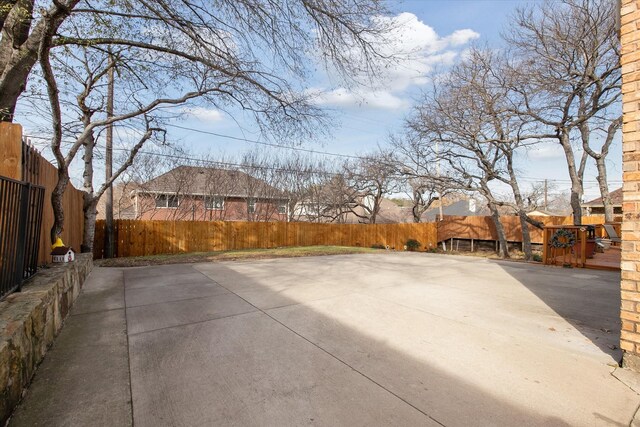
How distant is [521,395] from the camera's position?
92.0 inches

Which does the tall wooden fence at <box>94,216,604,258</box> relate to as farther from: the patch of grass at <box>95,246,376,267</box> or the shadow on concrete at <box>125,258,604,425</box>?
the shadow on concrete at <box>125,258,604,425</box>

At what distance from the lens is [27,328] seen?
8.20 feet

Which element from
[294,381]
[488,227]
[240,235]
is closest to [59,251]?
[294,381]

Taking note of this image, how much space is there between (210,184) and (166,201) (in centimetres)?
326

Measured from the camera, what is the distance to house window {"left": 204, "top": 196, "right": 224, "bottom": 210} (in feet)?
70.4

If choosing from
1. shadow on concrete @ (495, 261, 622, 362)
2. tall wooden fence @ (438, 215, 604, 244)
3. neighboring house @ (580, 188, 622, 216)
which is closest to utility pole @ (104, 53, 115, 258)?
shadow on concrete @ (495, 261, 622, 362)

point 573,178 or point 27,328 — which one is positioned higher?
point 573,178

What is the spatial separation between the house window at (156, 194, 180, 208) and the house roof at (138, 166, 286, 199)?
782mm

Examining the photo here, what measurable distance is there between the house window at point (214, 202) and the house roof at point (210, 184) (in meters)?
0.36

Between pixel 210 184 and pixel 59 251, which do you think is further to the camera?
pixel 210 184

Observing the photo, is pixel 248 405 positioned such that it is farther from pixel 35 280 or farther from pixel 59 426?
pixel 35 280

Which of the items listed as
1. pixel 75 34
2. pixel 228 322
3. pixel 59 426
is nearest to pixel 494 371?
pixel 228 322

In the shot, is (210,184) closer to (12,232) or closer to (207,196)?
(207,196)

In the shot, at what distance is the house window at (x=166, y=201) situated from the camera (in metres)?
21.2
